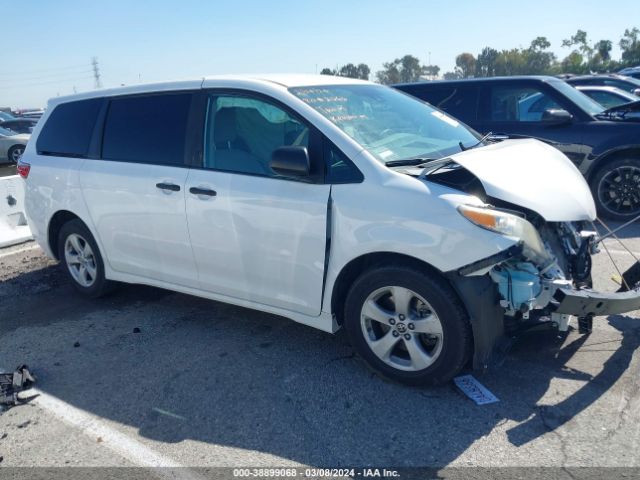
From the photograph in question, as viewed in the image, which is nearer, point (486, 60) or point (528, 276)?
point (528, 276)

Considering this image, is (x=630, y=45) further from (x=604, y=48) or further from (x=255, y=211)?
(x=255, y=211)

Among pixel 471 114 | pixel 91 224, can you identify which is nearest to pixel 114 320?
pixel 91 224

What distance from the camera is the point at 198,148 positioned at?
407 cm

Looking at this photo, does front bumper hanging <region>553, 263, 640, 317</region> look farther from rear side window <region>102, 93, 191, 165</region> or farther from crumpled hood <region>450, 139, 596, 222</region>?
rear side window <region>102, 93, 191, 165</region>

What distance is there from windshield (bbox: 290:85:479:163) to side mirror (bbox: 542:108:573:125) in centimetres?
292

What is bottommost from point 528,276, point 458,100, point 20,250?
point 20,250

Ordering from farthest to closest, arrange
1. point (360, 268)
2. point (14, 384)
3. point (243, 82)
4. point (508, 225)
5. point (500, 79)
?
point (500, 79) < point (243, 82) < point (14, 384) < point (360, 268) < point (508, 225)

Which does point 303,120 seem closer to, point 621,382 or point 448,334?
point 448,334

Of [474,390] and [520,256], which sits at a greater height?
[520,256]

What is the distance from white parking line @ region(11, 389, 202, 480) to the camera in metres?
2.81

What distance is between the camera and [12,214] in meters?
7.46

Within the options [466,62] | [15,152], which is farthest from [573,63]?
[15,152]

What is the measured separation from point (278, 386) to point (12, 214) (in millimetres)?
5645

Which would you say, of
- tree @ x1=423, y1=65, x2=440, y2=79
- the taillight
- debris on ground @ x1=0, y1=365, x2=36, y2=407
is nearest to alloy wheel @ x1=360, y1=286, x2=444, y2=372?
debris on ground @ x1=0, y1=365, x2=36, y2=407
